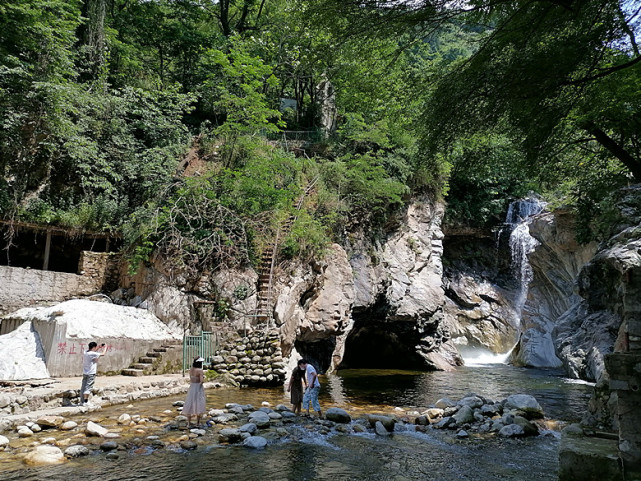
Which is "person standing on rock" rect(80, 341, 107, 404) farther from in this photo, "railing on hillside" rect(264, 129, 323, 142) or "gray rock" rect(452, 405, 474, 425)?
"railing on hillside" rect(264, 129, 323, 142)

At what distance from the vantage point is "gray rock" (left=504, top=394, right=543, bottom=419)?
9297 mm

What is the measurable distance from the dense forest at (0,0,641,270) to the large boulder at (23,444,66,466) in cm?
610

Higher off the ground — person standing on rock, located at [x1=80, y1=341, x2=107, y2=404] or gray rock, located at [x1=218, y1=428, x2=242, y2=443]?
person standing on rock, located at [x1=80, y1=341, x2=107, y2=404]

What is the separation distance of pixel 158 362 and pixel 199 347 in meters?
1.18

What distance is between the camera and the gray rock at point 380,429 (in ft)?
25.1

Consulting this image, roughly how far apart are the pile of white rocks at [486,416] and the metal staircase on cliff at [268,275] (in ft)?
19.1

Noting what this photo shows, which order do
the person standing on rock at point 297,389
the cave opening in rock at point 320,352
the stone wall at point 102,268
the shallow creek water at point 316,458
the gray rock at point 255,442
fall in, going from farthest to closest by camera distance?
the cave opening in rock at point 320,352
the stone wall at point 102,268
the person standing on rock at point 297,389
the gray rock at point 255,442
the shallow creek water at point 316,458

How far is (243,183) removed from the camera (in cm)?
1634

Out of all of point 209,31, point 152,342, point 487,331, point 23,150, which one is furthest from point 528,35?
point 209,31

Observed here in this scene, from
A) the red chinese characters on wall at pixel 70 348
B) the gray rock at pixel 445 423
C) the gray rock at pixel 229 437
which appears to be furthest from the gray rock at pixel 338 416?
the red chinese characters on wall at pixel 70 348

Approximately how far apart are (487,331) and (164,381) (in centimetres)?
1982

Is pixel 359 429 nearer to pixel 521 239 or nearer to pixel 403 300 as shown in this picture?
pixel 403 300

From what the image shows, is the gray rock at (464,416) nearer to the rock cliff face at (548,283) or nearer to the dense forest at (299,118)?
the dense forest at (299,118)

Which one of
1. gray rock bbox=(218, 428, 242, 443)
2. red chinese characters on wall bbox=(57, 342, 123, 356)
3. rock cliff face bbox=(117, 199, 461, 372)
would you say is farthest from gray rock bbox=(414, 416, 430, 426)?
red chinese characters on wall bbox=(57, 342, 123, 356)
